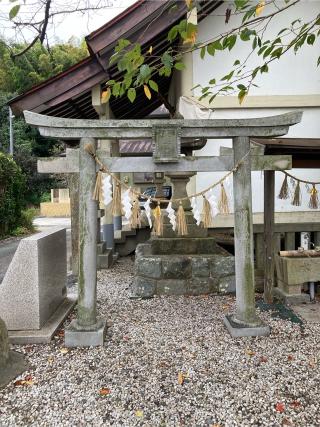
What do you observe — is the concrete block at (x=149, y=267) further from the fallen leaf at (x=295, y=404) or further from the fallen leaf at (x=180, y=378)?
the fallen leaf at (x=295, y=404)

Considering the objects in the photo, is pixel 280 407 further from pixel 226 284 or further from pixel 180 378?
pixel 226 284

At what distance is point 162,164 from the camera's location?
11.5 feet

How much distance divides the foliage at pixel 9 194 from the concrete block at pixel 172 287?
358 inches

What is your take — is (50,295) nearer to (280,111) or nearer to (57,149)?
(280,111)

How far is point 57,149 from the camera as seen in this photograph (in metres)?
24.4

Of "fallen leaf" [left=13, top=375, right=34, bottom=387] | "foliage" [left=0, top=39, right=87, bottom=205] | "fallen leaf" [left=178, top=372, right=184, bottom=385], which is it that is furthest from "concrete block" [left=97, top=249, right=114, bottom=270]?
"foliage" [left=0, top=39, right=87, bottom=205]

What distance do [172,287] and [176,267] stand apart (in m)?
0.33

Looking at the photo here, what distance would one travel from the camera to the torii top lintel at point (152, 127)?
3383 mm

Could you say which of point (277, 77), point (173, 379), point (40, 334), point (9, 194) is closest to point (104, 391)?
Answer: point (173, 379)

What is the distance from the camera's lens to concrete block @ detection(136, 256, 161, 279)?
199 inches

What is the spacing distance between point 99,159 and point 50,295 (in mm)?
1878

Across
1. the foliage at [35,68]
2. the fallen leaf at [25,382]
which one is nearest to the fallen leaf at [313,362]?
the fallen leaf at [25,382]

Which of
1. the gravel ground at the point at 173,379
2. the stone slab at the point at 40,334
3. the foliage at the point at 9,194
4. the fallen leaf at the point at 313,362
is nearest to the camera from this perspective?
the gravel ground at the point at 173,379

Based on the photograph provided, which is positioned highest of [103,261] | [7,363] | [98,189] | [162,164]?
[162,164]
